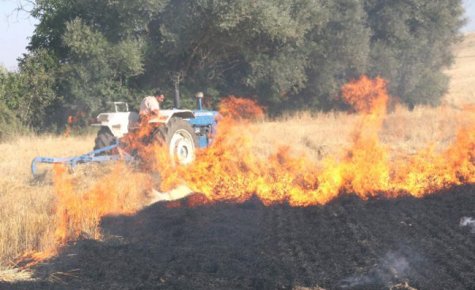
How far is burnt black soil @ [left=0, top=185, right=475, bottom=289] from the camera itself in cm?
481

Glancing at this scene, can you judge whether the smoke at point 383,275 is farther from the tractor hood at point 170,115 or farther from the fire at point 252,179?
the tractor hood at point 170,115

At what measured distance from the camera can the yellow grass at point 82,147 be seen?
6.20 m

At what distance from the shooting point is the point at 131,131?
390 inches

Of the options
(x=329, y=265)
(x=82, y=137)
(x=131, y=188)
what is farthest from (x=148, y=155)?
(x=82, y=137)

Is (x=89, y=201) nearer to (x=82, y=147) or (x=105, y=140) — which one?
(x=105, y=140)

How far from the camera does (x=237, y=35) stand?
18.0m

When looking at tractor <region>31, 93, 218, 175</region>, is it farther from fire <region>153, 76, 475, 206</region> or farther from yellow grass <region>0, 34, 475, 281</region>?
yellow grass <region>0, 34, 475, 281</region>

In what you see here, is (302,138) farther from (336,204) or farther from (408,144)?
(336,204)

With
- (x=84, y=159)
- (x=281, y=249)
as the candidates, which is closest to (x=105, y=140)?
(x=84, y=159)

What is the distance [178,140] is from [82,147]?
492 centimetres

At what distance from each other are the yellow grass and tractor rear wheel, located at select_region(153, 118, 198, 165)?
4.91ft

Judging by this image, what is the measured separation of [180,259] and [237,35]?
13.4m

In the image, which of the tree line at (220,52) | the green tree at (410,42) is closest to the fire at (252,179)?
the tree line at (220,52)

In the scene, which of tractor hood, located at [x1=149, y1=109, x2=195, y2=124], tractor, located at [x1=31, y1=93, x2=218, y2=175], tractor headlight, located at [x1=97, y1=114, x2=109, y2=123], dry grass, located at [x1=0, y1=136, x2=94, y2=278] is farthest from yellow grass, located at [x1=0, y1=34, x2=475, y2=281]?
tractor hood, located at [x1=149, y1=109, x2=195, y2=124]
